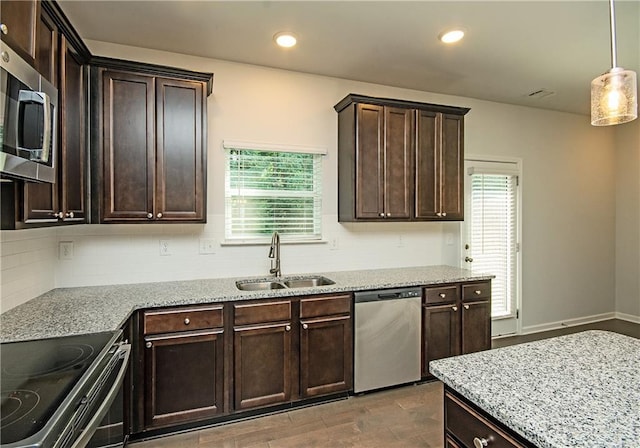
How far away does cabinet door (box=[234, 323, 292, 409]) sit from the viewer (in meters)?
2.52

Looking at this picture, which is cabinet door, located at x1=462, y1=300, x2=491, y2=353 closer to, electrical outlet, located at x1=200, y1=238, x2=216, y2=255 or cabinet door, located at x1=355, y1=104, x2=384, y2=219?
cabinet door, located at x1=355, y1=104, x2=384, y2=219

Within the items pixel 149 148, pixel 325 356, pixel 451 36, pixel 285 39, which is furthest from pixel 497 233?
pixel 149 148

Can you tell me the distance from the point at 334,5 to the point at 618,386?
239 cm

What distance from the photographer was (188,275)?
300 cm

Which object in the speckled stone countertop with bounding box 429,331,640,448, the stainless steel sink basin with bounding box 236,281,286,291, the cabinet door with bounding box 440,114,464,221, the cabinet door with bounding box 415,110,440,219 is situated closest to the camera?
the speckled stone countertop with bounding box 429,331,640,448

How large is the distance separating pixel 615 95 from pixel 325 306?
82.1 inches

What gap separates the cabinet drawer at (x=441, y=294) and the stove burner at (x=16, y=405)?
2651 mm

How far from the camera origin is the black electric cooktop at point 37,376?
1044mm

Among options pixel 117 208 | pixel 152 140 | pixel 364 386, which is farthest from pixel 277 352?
pixel 152 140

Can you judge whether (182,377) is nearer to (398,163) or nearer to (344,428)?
(344,428)

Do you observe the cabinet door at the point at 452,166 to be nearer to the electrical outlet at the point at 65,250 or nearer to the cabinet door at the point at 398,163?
the cabinet door at the point at 398,163

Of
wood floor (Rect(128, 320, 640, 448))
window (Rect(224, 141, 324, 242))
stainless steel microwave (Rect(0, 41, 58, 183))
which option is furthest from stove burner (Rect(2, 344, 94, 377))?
window (Rect(224, 141, 324, 242))

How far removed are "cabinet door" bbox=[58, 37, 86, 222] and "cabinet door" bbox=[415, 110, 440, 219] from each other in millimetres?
2652

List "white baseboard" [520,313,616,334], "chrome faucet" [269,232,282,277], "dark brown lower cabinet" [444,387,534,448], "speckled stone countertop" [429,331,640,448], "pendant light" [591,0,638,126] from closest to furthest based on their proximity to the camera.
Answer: "speckled stone countertop" [429,331,640,448] → "dark brown lower cabinet" [444,387,534,448] → "pendant light" [591,0,638,126] → "chrome faucet" [269,232,282,277] → "white baseboard" [520,313,616,334]
